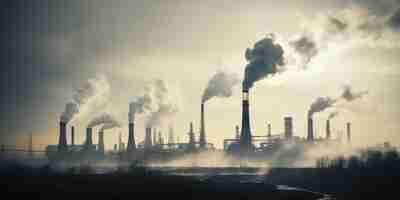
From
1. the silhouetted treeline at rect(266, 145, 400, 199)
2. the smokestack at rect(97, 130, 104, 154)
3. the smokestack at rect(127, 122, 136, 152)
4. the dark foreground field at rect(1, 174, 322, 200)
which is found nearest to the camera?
the dark foreground field at rect(1, 174, 322, 200)

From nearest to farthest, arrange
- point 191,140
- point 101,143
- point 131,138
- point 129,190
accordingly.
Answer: point 129,190 → point 131,138 → point 191,140 → point 101,143

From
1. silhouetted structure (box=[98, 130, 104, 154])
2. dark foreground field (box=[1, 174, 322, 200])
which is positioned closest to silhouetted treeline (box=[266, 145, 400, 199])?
dark foreground field (box=[1, 174, 322, 200])

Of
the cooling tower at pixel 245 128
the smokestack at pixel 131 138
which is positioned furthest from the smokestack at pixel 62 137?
the cooling tower at pixel 245 128

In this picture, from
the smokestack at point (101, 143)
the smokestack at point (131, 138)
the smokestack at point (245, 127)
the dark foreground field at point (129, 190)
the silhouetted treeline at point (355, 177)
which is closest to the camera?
the dark foreground field at point (129, 190)

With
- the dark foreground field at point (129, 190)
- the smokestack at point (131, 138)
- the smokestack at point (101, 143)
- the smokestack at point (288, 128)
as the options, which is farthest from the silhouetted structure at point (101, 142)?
the dark foreground field at point (129, 190)

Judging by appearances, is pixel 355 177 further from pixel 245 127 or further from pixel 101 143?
pixel 101 143

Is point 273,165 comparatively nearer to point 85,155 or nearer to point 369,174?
point 85,155

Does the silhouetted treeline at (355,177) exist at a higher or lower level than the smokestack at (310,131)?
lower

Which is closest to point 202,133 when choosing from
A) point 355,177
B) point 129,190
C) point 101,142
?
point 101,142

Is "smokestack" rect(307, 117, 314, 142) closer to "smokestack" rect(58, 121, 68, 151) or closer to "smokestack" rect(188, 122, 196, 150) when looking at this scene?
"smokestack" rect(188, 122, 196, 150)

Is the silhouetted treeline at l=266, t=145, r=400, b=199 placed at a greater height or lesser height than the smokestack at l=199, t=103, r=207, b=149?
lesser

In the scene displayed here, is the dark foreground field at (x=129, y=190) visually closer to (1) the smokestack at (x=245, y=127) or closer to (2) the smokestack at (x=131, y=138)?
(1) the smokestack at (x=245, y=127)

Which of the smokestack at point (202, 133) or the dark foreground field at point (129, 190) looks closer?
the dark foreground field at point (129, 190)

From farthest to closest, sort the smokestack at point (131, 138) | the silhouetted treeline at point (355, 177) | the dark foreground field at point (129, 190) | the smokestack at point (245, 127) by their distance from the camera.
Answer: the smokestack at point (131, 138) → the smokestack at point (245, 127) → the silhouetted treeline at point (355, 177) → the dark foreground field at point (129, 190)
